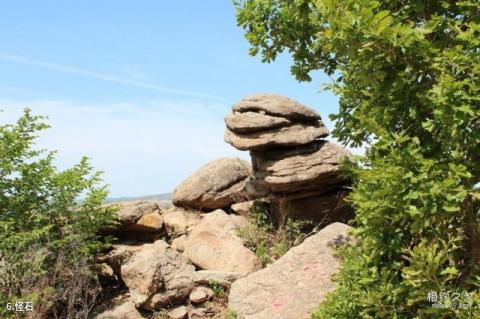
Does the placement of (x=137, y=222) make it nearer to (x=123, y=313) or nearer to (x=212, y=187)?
(x=212, y=187)

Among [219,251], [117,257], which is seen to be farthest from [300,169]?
[117,257]

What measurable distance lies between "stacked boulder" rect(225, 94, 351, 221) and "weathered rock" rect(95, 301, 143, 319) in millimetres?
5761

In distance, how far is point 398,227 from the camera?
7312 millimetres

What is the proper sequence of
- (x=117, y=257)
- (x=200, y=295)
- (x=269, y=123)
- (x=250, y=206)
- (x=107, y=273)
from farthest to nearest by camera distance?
(x=250, y=206) < (x=269, y=123) < (x=107, y=273) < (x=117, y=257) < (x=200, y=295)

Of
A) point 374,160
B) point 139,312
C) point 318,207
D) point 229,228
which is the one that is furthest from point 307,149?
point 374,160

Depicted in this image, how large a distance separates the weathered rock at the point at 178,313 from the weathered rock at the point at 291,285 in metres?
1.52

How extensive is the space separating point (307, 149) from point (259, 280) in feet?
18.6

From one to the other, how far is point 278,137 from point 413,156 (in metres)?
9.19

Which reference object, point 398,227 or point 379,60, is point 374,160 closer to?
point 398,227

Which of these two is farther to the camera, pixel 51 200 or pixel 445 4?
pixel 51 200

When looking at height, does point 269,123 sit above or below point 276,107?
below

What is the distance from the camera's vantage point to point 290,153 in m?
15.9

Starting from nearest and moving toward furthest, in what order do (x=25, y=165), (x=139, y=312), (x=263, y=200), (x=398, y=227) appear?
(x=398, y=227), (x=139, y=312), (x=25, y=165), (x=263, y=200)

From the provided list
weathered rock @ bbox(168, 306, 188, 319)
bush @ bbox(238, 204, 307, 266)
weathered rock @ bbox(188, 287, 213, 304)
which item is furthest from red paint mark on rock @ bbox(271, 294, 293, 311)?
bush @ bbox(238, 204, 307, 266)
